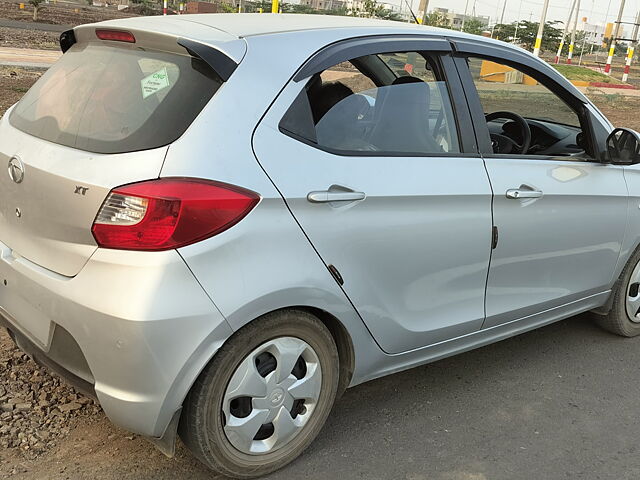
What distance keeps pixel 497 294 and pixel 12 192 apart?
218cm

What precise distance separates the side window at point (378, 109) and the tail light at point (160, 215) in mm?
434

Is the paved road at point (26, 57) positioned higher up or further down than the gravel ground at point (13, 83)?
further down

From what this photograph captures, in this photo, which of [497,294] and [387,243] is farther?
[497,294]

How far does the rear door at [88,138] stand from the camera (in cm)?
229

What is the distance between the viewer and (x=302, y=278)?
8.09 feet

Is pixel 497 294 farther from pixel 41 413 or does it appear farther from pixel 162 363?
pixel 41 413

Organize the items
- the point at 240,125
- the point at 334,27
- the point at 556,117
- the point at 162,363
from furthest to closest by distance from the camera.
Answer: the point at 556,117, the point at 334,27, the point at 240,125, the point at 162,363

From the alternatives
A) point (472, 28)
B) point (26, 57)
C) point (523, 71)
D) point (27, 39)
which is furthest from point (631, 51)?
point (472, 28)

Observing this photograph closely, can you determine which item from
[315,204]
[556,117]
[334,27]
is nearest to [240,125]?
[315,204]

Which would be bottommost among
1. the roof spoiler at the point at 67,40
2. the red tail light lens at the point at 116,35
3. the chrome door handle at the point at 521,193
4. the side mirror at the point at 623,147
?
the chrome door handle at the point at 521,193

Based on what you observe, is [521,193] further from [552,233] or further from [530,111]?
[530,111]

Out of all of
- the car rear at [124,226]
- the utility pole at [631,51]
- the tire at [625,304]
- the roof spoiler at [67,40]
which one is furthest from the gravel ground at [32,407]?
the utility pole at [631,51]

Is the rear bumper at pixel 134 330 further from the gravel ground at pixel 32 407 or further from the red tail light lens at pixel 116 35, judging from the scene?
the red tail light lens at pixel 116 35

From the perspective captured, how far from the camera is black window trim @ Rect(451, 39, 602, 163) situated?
3164 mm
